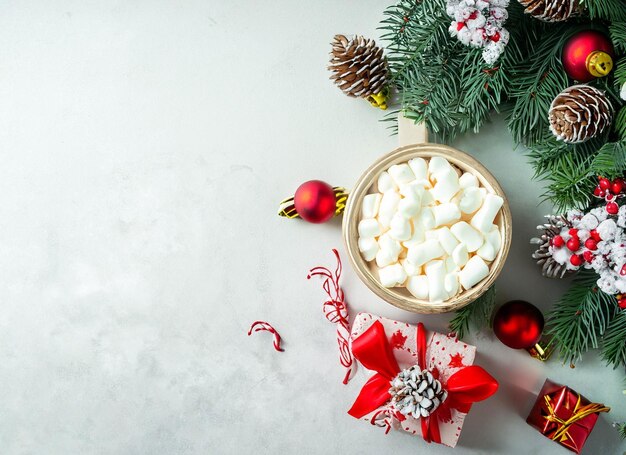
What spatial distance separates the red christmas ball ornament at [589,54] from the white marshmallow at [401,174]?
1.18 feet

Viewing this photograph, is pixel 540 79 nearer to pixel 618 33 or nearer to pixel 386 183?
pixel 618 33

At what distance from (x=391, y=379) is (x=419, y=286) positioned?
216 millimetres

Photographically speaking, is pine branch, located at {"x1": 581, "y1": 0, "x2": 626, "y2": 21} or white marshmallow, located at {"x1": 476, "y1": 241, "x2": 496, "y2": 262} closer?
pine branch, located at {"x1": 581, "y1": 0, "x2": 626, "y2": 21}

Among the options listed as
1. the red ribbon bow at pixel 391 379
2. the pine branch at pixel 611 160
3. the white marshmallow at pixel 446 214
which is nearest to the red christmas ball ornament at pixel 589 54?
the pine branch at pixel 611 160

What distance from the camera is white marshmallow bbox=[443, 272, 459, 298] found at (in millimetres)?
1233

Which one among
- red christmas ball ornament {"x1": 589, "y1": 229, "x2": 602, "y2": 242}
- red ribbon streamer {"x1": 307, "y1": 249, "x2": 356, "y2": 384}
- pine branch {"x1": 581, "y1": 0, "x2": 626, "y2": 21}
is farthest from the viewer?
red ribbon streamer {"x1": 307, "y1": 249, "x2": 356, "y2": 384}

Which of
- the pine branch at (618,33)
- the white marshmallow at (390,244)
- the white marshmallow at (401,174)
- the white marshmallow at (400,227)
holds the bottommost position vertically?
the white marshmallow at (390,244)

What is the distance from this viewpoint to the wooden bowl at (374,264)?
4.04ft

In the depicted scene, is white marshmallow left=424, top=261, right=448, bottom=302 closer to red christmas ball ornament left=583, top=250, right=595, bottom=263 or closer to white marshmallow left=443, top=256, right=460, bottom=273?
white marshmallow left=443, top=256, right=460, bottom=273

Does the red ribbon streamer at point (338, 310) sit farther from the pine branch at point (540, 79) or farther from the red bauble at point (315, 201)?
the pine branch at point (540, 79)

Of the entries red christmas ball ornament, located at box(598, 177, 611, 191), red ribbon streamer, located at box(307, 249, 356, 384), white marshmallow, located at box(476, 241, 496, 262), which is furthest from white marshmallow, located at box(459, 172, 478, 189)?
red ribbon streamer, located at box(307, 249, 356, 384)

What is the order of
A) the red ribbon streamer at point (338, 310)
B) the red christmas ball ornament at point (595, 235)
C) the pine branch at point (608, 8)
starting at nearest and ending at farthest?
the pine branch at point (608, 8) → the red christmas ball ornament at point (595, 235) → the red ribbon streamer at point (338, 310)

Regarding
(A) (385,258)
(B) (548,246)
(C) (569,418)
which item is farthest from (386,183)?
(C) (569,418)

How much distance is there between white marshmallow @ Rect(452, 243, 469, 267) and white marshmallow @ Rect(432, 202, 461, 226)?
5 centimetres
